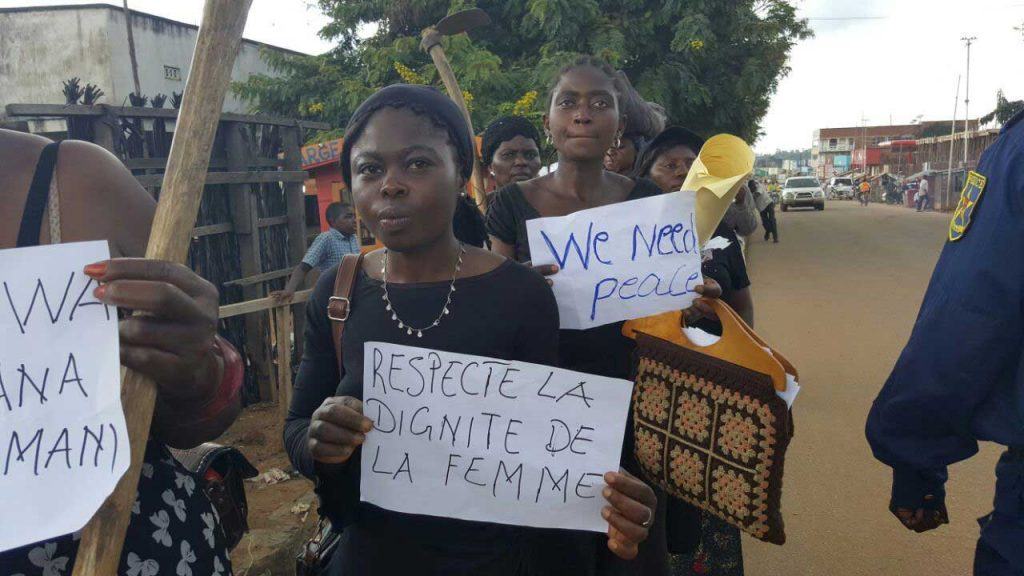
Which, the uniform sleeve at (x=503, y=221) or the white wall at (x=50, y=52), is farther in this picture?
the white wall at (x=50, y=52)

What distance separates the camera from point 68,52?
17.1 meters

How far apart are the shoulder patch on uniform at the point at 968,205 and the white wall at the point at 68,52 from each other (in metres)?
18.3

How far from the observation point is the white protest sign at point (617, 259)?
196 centimetres

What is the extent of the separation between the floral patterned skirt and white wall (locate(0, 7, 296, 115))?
18.0 m

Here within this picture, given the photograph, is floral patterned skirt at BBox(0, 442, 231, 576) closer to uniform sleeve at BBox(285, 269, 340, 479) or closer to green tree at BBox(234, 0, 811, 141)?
uniform sleeve at BBox(285, 269, 340, 479)

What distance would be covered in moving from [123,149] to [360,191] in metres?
4.78

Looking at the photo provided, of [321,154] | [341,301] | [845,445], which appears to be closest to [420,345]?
[341,301]

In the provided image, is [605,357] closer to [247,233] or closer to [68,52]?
[247,233]

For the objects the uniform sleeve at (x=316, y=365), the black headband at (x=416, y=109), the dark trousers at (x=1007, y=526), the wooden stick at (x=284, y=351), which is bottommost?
the wooden stick at (x=284, y=351)

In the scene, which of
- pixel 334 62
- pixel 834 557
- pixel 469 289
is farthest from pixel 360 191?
pixel 334 62

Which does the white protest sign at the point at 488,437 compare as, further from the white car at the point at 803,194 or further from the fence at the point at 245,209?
the white car at the point at 803,194

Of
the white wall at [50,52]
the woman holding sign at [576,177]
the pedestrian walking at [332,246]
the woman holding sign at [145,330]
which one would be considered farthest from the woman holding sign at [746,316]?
the white wall at [50,52]

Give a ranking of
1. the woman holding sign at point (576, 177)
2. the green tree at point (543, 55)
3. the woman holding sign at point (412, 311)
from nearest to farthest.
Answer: the woman holding sign at point (412, 311)
the woman holding sign at point (576, 177)
the green tree at point (543, 55)

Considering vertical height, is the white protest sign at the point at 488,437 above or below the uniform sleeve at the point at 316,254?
above
